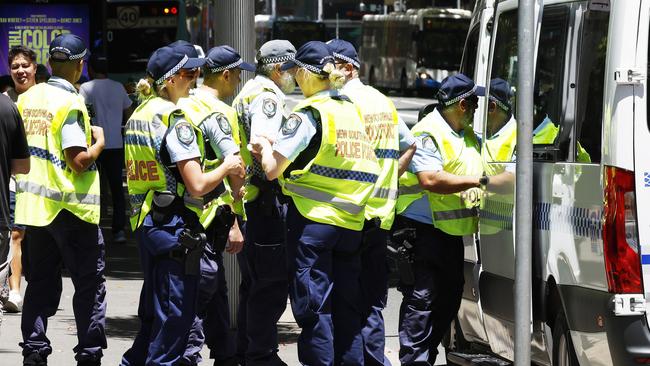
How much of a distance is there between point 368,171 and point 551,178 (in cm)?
117

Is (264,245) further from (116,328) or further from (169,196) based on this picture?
(116,328)

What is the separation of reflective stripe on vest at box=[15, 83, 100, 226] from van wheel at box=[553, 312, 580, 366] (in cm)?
306

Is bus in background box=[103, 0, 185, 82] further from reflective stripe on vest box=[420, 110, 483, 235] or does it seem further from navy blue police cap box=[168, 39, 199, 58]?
navy blue police cap box=[168, 39, 199, 58]

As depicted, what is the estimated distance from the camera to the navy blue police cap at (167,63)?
302 inches

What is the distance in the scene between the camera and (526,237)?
600cm

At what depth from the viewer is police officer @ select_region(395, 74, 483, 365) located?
848 centimetres

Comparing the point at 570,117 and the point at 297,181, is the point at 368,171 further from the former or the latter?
the point at 570,117

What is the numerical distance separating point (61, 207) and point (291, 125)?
6.30 feet

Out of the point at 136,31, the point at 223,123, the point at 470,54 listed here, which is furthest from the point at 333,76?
the point at 136,31

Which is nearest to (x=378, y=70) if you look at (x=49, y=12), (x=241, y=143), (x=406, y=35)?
(x=406, y=35)

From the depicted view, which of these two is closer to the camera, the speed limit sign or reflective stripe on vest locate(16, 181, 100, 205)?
reflective stripe on vest locate(16, 181, 100, 205)

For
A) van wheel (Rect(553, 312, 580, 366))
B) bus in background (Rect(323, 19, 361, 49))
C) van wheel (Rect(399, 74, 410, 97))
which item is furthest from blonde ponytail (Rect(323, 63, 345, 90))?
bus in background (Rect(323, 19, 361, 49))

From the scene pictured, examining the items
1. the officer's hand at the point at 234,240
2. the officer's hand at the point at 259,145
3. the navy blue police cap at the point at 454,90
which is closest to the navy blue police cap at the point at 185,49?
the officer's hand at the point at 259,145

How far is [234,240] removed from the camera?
8148 mm
